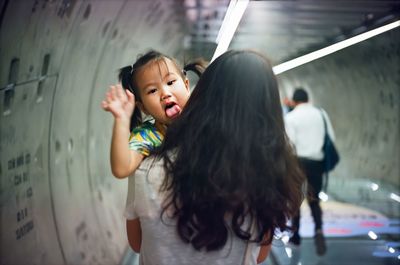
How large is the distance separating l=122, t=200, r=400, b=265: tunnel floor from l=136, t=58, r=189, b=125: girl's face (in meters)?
2.43

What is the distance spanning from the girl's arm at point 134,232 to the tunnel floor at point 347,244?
2.41 meters

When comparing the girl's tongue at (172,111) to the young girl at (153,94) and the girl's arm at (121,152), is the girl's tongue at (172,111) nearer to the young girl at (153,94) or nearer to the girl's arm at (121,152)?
the young girl at (153,94)

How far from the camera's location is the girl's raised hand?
1.90 m

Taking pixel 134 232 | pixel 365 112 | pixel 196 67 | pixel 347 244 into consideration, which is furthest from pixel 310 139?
pixel 365 112

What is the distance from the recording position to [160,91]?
7.07 ft

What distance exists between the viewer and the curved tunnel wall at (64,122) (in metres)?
2.86

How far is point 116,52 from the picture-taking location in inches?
195

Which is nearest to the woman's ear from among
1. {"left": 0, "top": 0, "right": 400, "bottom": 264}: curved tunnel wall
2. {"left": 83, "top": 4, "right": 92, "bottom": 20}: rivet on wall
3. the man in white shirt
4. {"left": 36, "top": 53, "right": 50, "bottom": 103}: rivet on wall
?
{"left": 0, "top": 0, "right": 400, "bottom": 264}: curved tunnel wall

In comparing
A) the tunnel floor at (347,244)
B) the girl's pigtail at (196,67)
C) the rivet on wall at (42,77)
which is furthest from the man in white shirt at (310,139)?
the girl's pigtail at (196,67)

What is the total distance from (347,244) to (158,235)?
455 centimetres

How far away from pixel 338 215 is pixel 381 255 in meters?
2.85

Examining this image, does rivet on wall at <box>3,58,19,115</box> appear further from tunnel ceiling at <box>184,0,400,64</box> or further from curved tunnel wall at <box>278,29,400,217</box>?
curved tunnel wall at <box>278,29,400,217</box>

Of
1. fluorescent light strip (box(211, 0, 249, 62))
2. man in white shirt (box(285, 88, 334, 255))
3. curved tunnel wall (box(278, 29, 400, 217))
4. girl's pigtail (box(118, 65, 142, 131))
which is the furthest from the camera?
curved tunnel wall (box(278, 29, 400, 217))

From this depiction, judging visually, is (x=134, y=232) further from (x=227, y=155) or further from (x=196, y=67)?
(x=196, y=67)
